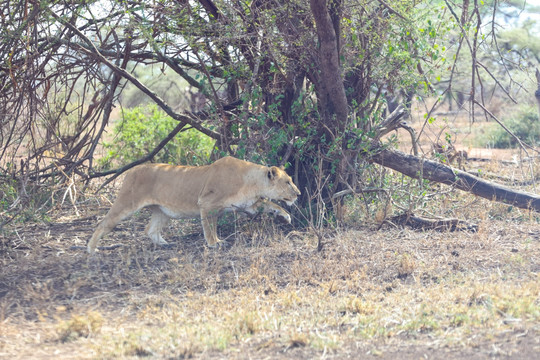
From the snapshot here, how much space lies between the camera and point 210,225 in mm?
7516

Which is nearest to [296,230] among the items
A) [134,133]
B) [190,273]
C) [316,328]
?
[190,273]

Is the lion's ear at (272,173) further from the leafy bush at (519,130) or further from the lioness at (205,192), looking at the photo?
the leafy bush at (519,130)

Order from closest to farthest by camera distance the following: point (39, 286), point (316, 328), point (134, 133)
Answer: point (316, 328)
point (39, 286)
point (134, 133)

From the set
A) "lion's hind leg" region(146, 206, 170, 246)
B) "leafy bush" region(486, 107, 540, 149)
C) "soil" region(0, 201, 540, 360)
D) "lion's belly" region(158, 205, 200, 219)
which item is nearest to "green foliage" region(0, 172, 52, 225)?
"soil" region(0, 201, 540, 360)

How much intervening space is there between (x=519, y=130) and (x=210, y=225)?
12715 millimetres

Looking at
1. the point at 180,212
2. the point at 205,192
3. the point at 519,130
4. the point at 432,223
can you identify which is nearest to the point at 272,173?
the point at 205,192

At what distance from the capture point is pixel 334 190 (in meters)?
8.67

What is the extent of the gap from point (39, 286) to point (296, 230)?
3454 millimetres

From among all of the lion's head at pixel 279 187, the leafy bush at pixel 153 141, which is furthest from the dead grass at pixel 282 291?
the leafy bush at pixel 153 141

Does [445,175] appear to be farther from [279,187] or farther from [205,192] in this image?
[205,192]

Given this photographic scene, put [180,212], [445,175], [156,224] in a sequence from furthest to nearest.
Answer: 1. [445,175]
2. [156,224]
3. [180,212]

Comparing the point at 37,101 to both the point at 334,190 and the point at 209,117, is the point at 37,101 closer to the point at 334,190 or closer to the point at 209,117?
the point at 209,117

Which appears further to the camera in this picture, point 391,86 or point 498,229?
point 391,86

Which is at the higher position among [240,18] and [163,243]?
[240,18]
